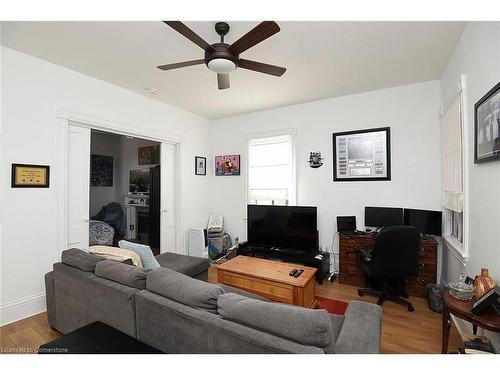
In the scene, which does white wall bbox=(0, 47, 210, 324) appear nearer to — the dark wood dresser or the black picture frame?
the black picture frame

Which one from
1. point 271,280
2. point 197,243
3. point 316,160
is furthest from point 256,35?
point 197,243

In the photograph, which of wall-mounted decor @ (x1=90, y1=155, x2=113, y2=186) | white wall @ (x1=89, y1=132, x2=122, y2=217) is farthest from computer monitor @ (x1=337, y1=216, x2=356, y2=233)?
wall-mounted decor @ (x1=90, y1=155, x2=113, y2=186)

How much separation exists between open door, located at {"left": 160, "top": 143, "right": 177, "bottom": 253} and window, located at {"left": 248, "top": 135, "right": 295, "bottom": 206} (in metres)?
1.41

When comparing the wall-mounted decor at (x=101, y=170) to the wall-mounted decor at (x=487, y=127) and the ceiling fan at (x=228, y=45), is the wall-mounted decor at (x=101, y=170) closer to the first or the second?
the ceiling fan at (x=228, y=45)

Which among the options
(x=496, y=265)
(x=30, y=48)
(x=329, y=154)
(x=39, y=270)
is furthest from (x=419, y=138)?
(x=39, y=270)

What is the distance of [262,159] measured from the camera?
448 cm

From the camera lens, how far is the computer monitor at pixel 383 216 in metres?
3.24

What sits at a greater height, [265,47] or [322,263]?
[265,47]

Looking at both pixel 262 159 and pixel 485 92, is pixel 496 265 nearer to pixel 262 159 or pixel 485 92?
pixel 485 92

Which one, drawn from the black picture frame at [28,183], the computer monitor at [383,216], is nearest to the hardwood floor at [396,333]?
the computer monitor at [383,216]

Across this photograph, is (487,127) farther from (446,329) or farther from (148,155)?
(148,155)

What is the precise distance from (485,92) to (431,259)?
2001mm

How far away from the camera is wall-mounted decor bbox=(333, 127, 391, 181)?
11.3 feet

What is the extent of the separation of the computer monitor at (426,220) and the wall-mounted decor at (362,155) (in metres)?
0.61
